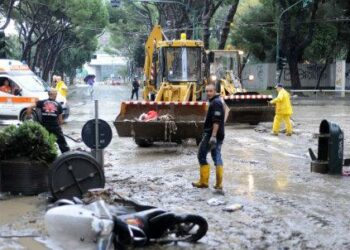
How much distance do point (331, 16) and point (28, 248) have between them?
42102 millimetres

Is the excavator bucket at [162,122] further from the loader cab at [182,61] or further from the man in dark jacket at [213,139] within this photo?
the loader cab at [182,61]

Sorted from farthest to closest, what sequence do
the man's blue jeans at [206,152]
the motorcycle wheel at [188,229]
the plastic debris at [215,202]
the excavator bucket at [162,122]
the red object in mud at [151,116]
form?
the red object in mud at [151,116]
the excavator bucket at [162,122]
the man's blue jeans at [206,152]
the plastic debris at [215,202]
the motorcycle wheel at [188,229]

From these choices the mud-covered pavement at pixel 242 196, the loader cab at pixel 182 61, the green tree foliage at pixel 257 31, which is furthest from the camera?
the green tree foliage at pixel 257 31

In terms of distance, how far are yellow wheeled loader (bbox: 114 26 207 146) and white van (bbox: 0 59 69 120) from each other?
3.80m

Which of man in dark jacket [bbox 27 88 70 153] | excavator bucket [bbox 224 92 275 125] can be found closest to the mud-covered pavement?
man in dark jacket [bbox 27 88 70 153]

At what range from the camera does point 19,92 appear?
2162 cm

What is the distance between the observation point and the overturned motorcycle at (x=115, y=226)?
17.7 feet

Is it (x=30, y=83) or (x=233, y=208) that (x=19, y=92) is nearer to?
(x=30, y=83)

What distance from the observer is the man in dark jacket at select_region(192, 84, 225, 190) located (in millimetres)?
9438

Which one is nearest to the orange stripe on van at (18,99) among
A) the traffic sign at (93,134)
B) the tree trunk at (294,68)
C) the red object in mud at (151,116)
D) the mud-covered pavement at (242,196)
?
A: the mud-covered pavement at (242,196)

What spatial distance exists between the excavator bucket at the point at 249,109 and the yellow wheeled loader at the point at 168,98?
170 centimetres

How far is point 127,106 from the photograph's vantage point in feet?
49.6

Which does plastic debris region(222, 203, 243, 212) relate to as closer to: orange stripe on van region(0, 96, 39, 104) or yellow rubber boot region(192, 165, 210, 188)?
yellow rubber boot region(192, 165, 210, 188)

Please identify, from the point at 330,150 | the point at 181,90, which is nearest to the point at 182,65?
the point at 181,90
